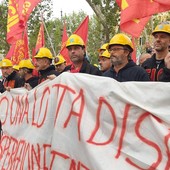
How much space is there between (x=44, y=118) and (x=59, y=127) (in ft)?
1.30

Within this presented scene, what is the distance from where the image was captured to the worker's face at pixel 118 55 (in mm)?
4355

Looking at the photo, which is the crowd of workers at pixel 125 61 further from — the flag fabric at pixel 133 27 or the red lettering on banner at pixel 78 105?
the red lettering on banner at pixel 78 105

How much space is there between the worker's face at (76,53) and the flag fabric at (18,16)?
2431 millimetres

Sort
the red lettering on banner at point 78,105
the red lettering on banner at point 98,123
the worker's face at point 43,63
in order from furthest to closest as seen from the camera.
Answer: the worker's face at point 43,63 → the red lettering on banner at point 78,105 → the red lettering on banner at point 98,123

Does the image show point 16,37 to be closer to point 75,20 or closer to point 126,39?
point 126,39

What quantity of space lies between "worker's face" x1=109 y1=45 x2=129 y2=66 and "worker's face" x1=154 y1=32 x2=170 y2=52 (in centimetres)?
42

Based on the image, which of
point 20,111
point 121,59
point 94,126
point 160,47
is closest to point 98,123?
point 94,126

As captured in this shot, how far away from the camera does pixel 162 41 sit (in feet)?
15.0

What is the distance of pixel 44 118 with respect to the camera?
408 cm

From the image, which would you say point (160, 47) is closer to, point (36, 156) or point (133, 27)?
point (133, 27)

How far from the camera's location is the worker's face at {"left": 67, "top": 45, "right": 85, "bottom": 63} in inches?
199

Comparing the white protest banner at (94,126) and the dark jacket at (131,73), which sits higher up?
the dark jacket at (131,73)

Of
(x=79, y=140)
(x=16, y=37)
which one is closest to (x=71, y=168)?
(x=79, y=140)

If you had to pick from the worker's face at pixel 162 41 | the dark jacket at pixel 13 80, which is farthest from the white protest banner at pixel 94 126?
the dark jacket at pixel 13 80
